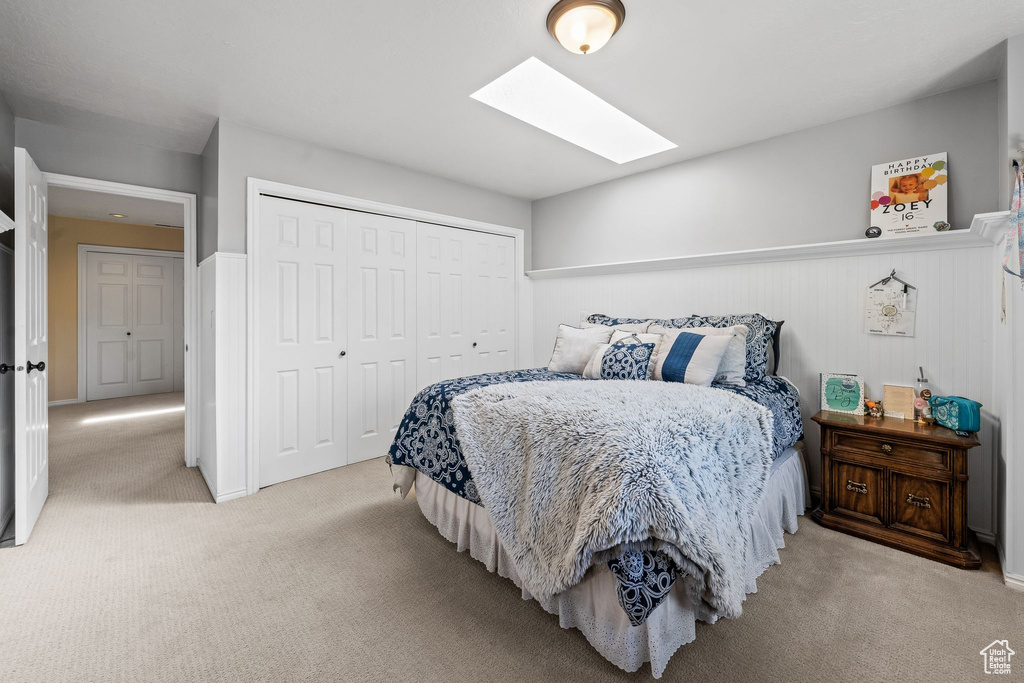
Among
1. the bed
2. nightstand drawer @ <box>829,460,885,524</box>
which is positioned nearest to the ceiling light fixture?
the bed

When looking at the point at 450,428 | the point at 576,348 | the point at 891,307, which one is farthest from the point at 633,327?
the point at 450,428

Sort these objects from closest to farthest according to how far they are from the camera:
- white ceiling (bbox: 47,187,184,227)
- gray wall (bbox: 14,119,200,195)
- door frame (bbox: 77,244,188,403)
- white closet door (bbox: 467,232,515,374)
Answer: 1. gray wall (bbox: 14,119,200,195)
2. white closet door (bbox: 467,232,515,374)
3. white ceiling (bbox: 47,187,184,227)
4. door frame (bbox: 77,244,188,403)

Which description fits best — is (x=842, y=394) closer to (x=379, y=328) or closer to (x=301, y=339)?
(x=379, y=328)

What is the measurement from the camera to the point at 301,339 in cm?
318

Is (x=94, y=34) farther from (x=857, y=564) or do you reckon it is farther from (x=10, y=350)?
(x=857, y=564)

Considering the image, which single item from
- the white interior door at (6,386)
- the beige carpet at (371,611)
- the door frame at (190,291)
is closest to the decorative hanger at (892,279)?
the beige carpet at (371,611)

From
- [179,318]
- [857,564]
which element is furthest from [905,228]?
[179,318]

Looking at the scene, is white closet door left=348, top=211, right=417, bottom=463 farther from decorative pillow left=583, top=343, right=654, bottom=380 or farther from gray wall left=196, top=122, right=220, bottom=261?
decorative pillow left=583, top=343, right=654, bottom=380

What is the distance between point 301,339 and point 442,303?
1253mm

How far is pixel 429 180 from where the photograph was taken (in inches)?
152

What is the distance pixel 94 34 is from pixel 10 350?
1802mm

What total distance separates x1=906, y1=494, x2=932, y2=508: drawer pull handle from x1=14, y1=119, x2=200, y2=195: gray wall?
4.84 meters

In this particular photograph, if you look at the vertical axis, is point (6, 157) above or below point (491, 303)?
above

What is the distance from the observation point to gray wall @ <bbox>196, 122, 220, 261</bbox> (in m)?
2.88
